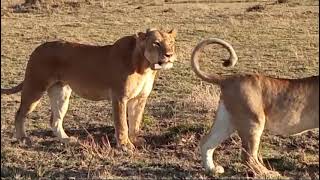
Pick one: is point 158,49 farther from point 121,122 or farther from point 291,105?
point 291,105

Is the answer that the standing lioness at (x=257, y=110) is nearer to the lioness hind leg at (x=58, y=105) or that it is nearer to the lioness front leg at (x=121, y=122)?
the lioness front leg at (x=121, y=122)

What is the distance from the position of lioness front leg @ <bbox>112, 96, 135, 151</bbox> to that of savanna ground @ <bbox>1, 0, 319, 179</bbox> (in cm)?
13

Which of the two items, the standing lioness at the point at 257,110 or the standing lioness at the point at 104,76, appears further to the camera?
the standing lioness at the point at 104,76

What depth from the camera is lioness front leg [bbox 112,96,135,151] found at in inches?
288

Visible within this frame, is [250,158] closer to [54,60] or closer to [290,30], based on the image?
[54,60]

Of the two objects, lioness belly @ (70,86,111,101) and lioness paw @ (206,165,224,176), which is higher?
lioness belly @ (70,86,111,101)

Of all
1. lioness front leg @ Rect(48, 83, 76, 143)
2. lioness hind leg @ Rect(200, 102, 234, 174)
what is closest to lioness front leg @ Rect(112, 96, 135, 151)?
lioness front leg @ Rect(48, 83, 76, 143)

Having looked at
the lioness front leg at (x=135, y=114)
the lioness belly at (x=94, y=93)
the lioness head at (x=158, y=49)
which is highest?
the lioness head at (x=158, y=49)

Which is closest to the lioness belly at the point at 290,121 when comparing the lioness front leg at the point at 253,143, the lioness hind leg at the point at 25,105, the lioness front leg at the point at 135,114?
the lioness front leg at the point at 253,143

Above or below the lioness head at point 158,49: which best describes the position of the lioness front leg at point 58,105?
below

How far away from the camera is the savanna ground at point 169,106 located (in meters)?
6.63

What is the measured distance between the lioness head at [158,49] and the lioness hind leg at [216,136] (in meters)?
1.09

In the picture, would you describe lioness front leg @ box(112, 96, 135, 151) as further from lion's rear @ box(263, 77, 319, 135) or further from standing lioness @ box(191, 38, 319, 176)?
lion's rear @ box(263, 77, 319, 135)

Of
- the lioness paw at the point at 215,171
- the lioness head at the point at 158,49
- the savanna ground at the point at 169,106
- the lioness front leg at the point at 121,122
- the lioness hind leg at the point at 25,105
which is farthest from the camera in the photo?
the lioness hind leg at the point at 25,105
